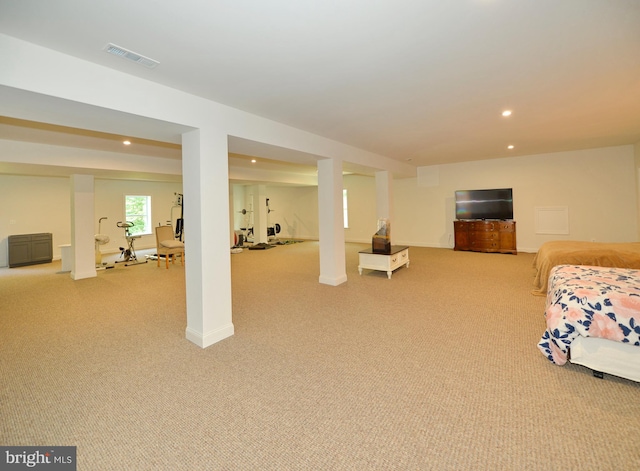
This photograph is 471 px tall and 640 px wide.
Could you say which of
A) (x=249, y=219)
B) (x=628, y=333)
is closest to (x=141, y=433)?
(x=628, y=333)

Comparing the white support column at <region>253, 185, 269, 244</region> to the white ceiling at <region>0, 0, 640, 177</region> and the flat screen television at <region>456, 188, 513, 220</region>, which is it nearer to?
the flat screen television at <region>456, 188, 513, 220</region>

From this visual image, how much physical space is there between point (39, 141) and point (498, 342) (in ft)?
22.3

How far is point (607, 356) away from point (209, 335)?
10.9 ft

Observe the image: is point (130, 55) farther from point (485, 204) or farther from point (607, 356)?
point (485, 204)

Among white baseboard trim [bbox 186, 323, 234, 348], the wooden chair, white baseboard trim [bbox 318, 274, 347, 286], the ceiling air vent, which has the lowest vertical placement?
white baseboard trim [bbox 186, 323, 234, 348]

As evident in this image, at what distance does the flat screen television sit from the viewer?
7707 millimetres

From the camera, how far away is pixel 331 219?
5066mm

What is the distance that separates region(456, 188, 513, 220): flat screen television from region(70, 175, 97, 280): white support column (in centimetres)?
878

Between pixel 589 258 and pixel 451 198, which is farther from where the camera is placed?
pixel 451 198

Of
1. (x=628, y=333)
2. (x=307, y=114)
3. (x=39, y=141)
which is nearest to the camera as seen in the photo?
(x=628, y=333)

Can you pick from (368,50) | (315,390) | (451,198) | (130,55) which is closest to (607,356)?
(315,390)

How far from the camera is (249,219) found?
12.3 meters

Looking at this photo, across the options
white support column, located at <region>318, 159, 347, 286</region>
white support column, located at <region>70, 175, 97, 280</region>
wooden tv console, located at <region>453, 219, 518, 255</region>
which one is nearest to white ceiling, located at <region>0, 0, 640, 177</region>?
white support column, located at <region>318, 159, 347, 286</region>

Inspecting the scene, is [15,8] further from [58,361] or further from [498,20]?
[498,20]
